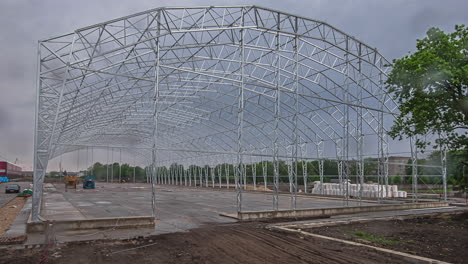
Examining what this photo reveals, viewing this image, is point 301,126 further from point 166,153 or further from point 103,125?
point 166,153

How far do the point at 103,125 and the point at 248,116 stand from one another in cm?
2231

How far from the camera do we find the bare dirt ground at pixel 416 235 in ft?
33.7

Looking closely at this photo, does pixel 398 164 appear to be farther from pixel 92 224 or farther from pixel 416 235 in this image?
pixel 92 224

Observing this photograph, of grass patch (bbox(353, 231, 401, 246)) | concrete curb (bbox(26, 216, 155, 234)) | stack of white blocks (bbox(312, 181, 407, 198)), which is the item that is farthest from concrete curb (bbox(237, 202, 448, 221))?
stack of white blocks (bbox(312, 181, 407, 198))

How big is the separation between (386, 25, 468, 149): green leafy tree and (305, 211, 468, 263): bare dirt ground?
369 cm

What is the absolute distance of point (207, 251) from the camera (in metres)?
10.1

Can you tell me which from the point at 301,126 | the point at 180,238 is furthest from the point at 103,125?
the point at 180,238

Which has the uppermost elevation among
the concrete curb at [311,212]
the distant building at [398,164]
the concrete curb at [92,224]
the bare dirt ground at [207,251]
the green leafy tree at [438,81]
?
the green leafy tree at [438,81]

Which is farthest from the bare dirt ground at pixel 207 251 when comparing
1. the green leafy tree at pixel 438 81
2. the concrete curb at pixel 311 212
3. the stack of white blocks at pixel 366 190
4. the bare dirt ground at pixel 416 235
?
the stack of white blocks at pixel 366 190

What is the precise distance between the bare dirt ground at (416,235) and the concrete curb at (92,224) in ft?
21.5

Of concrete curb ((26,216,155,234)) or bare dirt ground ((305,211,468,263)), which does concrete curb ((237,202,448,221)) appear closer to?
bare dirt ground ((305,211,468,263))

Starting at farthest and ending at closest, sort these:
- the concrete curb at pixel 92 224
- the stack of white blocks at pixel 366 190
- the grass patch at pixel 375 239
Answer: the stack of white blocks at pixel 366 190 → the concrete curb at pixel 92 224 → the grass patch at pixel 375 239

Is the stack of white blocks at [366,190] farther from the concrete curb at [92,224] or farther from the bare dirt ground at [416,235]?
the concrete curb at [92,224]

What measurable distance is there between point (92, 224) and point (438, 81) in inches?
585
